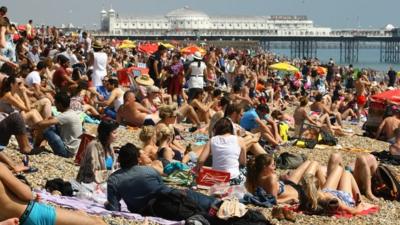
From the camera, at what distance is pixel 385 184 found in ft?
29.2

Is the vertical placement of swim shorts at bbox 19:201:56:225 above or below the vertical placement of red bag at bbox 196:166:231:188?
above

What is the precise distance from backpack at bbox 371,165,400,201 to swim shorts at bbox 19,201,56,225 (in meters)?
4.66

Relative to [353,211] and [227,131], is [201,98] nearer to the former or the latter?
[227,131]

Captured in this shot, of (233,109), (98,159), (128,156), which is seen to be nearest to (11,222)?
(128,156)

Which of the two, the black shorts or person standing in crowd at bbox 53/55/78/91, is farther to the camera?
person standing in crowd at bbox 53/55/78/91

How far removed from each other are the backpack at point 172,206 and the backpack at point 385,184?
285 cm

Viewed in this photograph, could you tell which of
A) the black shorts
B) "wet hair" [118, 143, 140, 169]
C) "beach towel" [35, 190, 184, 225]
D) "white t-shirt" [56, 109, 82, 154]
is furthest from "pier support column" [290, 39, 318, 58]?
"wet hair" [118, 143, 140, 169]

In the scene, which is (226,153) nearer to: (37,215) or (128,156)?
(128,156)

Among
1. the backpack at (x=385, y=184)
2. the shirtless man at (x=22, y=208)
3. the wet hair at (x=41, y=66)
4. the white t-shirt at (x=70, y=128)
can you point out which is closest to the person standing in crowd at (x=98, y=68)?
the wet hair at (x=41, y=66)

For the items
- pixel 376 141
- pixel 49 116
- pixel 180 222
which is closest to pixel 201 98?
pixel 376 141

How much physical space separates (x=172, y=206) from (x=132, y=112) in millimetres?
5581

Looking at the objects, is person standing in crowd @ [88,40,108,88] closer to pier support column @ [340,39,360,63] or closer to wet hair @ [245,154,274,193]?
wet hair @ [245,154,274,193]

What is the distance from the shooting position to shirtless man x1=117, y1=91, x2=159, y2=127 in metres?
12.2

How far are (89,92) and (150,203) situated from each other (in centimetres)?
701
